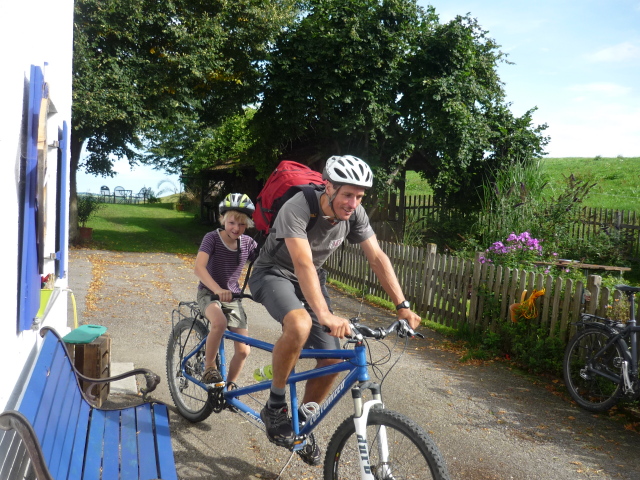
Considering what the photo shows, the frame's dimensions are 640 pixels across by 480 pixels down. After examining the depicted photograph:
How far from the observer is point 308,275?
3264 mm

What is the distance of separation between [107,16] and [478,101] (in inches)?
463

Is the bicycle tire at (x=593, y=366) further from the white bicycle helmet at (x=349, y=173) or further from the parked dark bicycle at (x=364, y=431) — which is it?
the white bicycle helmet at (x=349, y=173)

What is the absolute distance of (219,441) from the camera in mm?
4488

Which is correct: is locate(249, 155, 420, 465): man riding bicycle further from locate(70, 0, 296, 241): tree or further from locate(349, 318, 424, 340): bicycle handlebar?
locate(70, 0, 296, 241): tree

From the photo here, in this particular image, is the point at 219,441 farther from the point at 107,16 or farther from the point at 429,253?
the point at 107,16

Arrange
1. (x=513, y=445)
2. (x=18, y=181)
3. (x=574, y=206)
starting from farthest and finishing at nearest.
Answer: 1. (x=574, y=206)
2. (x=513, y=445)
3. (x=18, y=181)

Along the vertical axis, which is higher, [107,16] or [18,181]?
[107,16]

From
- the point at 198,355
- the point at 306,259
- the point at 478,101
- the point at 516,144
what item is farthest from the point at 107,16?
the point at 306,259

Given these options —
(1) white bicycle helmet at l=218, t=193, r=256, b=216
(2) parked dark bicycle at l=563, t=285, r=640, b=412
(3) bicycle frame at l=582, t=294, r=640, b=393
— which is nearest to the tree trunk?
(1) white bicycle helmet at l=218, t=193, r=256, b=216

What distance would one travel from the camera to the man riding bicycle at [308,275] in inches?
129

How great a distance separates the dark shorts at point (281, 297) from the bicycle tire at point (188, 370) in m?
1.12

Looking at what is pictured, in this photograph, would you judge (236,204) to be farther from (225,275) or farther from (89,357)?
(89,357)

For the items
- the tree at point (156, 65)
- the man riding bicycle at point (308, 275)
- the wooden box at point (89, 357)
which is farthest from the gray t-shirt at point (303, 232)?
the tree at point (156, 65)

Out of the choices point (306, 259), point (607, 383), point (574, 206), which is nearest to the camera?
point (306, 259)
